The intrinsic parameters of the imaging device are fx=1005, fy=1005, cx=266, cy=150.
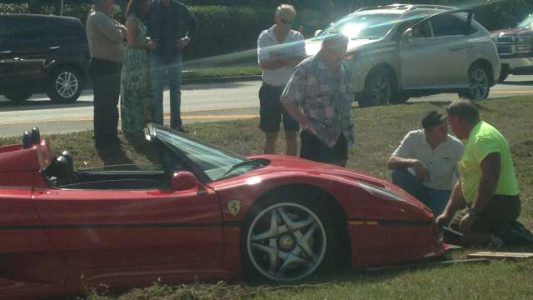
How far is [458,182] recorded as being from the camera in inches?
289

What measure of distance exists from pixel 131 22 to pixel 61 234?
485 centimetres

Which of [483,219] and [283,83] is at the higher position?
[283,83]

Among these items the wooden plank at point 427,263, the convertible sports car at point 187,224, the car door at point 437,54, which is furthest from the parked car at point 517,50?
the convertible sports car at point 187,224

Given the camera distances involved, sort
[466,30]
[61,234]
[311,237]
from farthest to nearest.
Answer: [466,30]
[311,237]
[61,234]

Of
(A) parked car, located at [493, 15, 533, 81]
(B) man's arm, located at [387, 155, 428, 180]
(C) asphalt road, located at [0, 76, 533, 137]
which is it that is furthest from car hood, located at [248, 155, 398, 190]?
(A) parked car, located at [493, 15, 533, 81]

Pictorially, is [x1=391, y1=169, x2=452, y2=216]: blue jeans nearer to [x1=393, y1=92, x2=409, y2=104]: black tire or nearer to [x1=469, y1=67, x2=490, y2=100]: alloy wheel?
[x1=393, y1=92, x2=409, y2=104]: black tire

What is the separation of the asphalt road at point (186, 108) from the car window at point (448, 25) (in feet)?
4.13

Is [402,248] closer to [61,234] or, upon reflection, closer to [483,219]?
[483,219]

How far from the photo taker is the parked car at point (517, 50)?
928 inches

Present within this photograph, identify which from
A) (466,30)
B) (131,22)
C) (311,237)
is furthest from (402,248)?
(466,30)

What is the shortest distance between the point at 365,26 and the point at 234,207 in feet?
35.5

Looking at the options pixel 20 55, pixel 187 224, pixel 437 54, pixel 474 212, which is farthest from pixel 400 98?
pixel 187 224

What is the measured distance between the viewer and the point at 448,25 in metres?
17.0

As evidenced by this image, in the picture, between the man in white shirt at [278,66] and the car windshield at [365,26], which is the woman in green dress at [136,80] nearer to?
the man in white shirt at [278,66]
